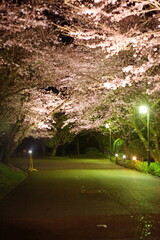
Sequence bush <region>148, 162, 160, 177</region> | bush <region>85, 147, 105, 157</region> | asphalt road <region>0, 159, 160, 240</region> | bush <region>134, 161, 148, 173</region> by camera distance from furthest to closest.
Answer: bush <region>85, 147, 105, 157</region>, bush <region>134, 161, 148, 173</region>, bush <region>148, 162, 160, 177</region>, asphalt road <region>0, 159, 160, 240</region>

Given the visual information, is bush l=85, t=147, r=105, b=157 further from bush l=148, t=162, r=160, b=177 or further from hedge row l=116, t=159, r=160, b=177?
bush l=148, t=162, r=160, b=177

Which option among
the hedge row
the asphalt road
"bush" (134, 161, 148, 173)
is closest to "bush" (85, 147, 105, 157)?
the hedge row

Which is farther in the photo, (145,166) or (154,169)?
(145,166)

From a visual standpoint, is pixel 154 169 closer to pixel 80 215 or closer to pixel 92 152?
pixel 80 215

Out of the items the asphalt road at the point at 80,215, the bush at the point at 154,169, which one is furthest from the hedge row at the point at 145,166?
the asphalt road at the point at 80,215

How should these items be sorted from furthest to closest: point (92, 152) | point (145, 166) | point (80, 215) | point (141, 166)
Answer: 1. point (92, 152)
2. point (141, 166)
3. point (145, 166)
4. point (80, 215)

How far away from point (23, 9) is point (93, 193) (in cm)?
807

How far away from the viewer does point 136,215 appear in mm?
8750

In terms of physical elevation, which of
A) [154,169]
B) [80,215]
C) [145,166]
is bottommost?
[80,215]

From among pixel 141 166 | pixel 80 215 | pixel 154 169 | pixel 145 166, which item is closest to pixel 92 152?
pixel 141 166

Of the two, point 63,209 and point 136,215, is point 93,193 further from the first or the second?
point 136,215

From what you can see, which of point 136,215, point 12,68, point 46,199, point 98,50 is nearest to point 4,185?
point 46,199

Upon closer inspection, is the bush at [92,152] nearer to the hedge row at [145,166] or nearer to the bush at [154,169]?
the hedge row at [145,166]

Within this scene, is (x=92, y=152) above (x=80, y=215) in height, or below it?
above
